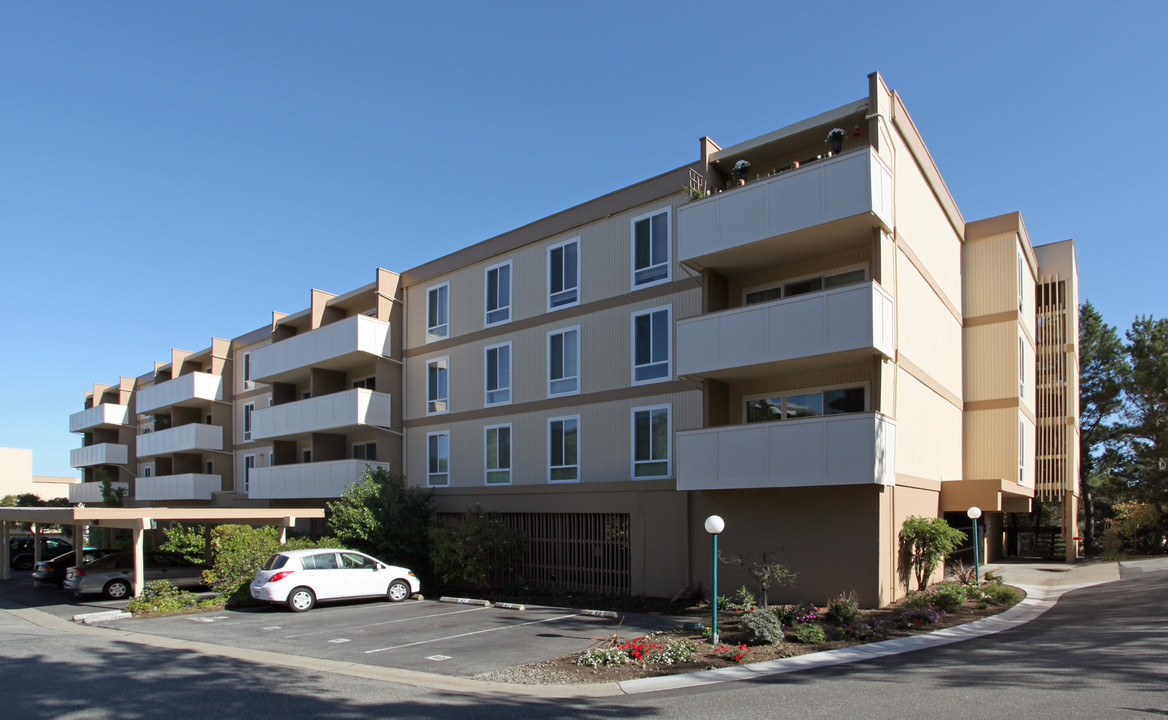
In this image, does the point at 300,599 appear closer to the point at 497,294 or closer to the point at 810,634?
the point at 497,294

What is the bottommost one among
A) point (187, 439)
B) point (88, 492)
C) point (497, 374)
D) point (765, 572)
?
point (88, 492)

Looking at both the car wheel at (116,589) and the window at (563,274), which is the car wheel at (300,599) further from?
the window at (563,274)

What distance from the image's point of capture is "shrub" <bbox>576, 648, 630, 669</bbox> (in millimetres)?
12539

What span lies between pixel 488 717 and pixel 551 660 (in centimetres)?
404

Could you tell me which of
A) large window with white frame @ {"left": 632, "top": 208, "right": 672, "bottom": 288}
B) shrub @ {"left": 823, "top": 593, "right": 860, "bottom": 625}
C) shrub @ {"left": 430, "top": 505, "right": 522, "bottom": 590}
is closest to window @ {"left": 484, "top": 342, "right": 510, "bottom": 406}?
shrub @ {"left": 430, "top": 505, "right": 522, "bottom": 590}

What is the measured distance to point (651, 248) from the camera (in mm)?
21656

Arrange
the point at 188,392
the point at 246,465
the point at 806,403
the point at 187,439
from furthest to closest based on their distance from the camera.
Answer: the point at 188,392, the point at 187,439, the point at 246,465, the point at 806,403

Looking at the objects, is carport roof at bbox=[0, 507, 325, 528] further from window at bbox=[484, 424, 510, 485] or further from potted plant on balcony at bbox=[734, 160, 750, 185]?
potted plant on balcony at bbox=[734, 160, 750, 185]

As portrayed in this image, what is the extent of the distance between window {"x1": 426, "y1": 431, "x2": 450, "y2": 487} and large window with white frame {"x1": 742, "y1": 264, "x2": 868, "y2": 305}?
12.0 metres

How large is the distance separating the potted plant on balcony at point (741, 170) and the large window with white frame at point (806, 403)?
5417 mm

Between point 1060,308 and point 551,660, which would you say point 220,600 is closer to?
point 551,660

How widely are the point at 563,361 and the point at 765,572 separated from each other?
31.1 ft

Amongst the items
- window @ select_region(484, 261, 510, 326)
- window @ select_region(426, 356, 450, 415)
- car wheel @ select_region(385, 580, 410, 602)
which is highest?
window @ select_region(484, 261, 510, 326)

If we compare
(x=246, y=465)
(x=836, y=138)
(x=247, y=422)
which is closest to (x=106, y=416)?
(x=247, y=422)
